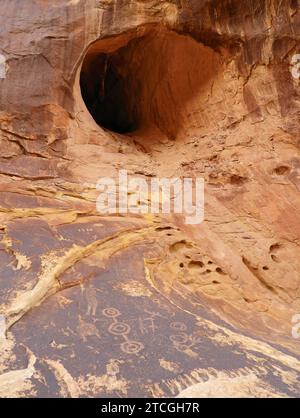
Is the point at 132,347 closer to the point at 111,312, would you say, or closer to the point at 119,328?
the point at 119,328

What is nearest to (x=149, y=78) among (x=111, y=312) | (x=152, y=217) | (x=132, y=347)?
(x=152, y=217)

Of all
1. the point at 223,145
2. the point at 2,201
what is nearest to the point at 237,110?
the point at 223,145

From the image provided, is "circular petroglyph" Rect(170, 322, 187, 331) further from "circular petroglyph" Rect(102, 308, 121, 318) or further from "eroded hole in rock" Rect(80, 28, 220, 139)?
"eroded hole in rock" Rect(80, 28, 220, 139)

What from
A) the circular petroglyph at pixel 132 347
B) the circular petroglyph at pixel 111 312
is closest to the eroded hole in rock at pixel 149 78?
the circular petroglyph at pixel 111 312

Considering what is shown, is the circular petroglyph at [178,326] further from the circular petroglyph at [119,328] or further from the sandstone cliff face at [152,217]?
the circular petroglyph at [119,328]

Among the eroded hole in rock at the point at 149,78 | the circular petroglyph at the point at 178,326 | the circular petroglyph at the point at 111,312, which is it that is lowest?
the circular petroglyph at the point at 178,326

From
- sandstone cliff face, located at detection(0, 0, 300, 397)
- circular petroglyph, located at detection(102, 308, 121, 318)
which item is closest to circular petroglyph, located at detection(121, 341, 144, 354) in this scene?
sandstone cliff face, located at detection(0, 0, 300, 397)

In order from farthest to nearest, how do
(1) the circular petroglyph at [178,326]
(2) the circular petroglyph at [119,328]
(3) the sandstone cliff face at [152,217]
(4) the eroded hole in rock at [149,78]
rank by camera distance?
1. (4) the eroded hole in rock at [149,78]
2. (1) the circular petroglyph at [178,326]
3. (2) the circular petroglyph at [119,328]
4. (3) the sandstone cliff face at [152,217]
